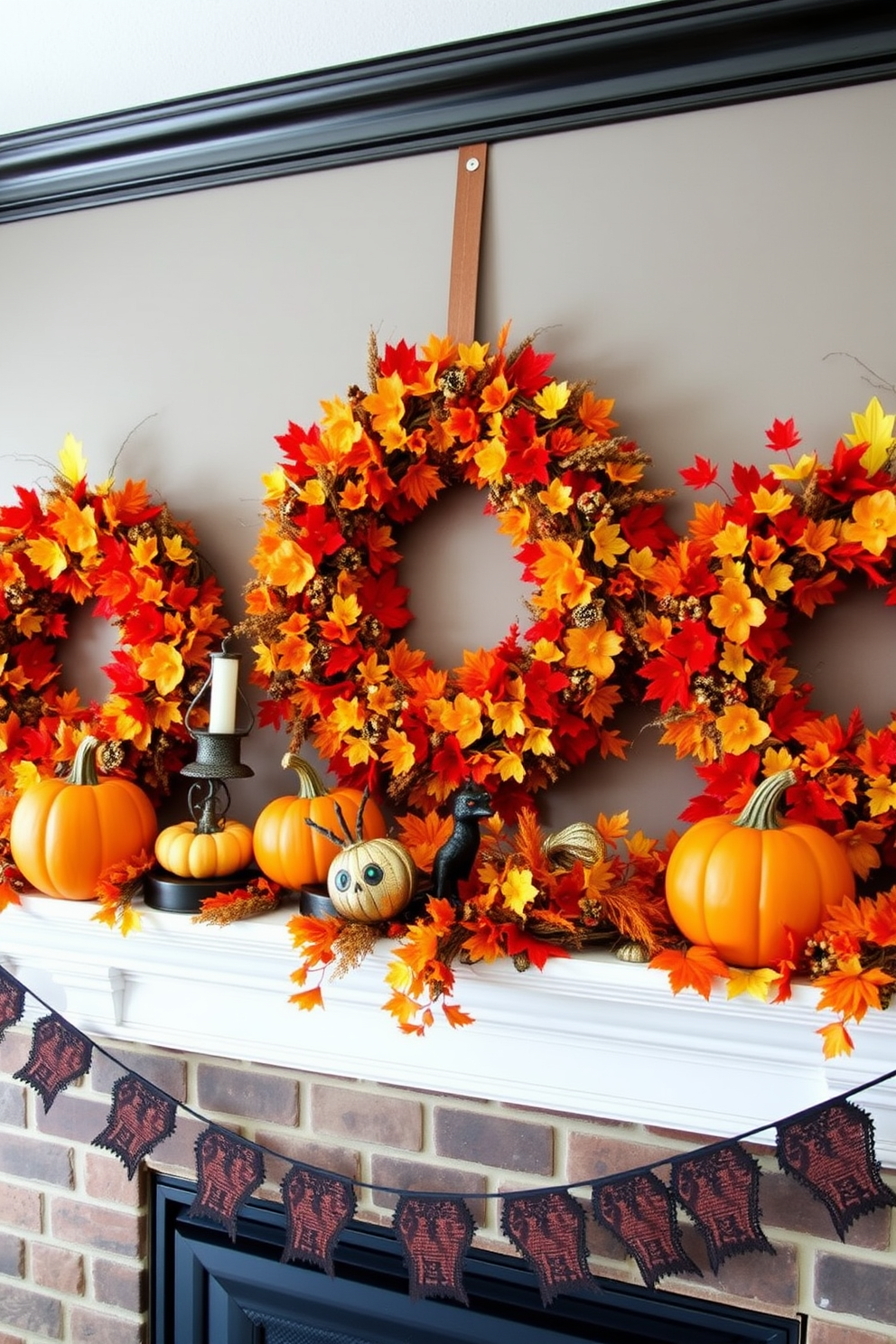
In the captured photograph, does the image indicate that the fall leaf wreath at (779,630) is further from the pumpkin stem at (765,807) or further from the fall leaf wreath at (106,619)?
the fall leaf wreath at (106,619)

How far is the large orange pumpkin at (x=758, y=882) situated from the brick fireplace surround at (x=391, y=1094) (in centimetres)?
8

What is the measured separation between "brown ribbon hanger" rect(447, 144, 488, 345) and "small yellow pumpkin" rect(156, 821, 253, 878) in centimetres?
86

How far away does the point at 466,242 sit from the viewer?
1547 mm

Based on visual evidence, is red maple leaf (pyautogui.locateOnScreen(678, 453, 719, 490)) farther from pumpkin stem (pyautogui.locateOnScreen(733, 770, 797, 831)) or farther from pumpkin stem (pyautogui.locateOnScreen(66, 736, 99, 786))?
pumpkin stem (pyautogui.locateOnScreen(66, 736, 99, 786))

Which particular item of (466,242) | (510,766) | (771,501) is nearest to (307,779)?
(510,766)

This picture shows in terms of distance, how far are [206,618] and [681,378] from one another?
2.80ft

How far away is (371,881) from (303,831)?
0.62 ft

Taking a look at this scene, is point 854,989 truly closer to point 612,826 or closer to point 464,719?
point 612,826

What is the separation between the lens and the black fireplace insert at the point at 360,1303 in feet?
4.30

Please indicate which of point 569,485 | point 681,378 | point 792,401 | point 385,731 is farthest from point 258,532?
point 792,401

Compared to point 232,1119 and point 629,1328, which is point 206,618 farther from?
point 629,1328

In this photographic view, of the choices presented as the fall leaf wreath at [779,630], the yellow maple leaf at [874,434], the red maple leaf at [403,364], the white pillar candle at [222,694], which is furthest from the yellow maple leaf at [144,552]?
the yellow maple leaf at [874,434]

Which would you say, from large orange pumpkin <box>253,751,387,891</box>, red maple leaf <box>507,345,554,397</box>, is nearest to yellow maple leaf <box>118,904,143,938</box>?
large orange pumpkin <box>253,751,387,891</box>

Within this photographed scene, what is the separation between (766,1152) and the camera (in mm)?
1227
